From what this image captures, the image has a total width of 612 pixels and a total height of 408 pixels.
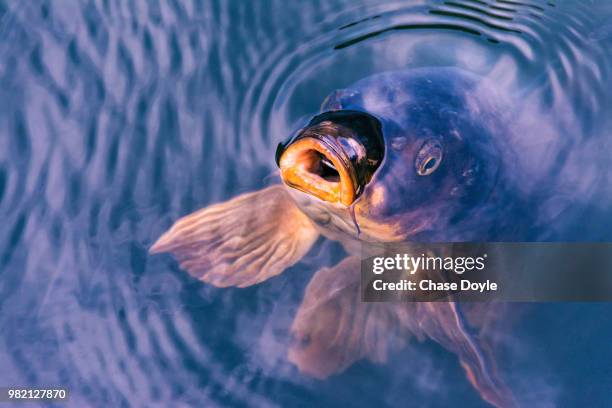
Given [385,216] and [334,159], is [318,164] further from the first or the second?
[385,216]

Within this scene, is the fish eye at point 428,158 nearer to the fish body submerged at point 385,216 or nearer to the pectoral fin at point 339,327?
the fish body submerged at point 385,216

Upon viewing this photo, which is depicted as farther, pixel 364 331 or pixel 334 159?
pixel 364 331

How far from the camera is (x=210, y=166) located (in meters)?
3.94

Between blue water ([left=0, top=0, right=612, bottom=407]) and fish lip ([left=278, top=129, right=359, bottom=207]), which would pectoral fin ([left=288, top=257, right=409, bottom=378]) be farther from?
fish lip ([left=278, top=129, right=359, bottom=207])

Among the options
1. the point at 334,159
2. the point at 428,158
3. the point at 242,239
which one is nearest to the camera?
the point at 334,159

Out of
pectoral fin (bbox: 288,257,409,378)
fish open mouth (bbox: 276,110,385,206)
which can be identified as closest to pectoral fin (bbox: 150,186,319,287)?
pectoral fin (bbox: 288,257,409,378)

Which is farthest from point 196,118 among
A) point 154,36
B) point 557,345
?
point 557,345

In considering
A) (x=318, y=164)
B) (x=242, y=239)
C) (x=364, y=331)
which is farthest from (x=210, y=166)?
(x=364, y=331)

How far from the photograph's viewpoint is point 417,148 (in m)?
3.14

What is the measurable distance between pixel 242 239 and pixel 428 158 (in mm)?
1307

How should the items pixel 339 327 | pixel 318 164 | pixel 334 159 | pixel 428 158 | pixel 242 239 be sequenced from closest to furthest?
pixel 334 159
pixel 318 164
pixel 428 158
pixel 339 327
pixel 242 239

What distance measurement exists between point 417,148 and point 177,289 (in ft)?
5.38

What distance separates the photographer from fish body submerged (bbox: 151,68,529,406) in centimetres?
316

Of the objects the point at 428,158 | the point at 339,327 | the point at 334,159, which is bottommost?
the point at 339,327
